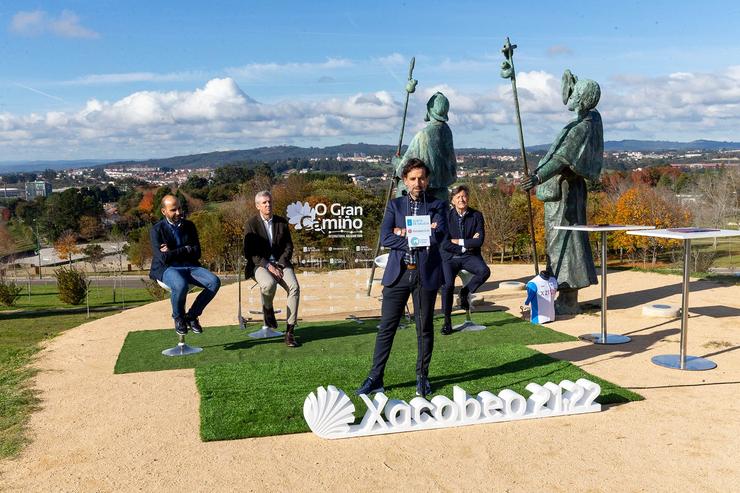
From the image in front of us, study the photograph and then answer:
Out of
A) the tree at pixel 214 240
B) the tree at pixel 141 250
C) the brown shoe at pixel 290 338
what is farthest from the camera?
the tree at pixel 141 250

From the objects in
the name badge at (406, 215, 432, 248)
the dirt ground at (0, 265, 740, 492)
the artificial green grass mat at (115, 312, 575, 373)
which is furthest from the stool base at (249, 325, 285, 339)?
the name badge at (406, 215, 432, 248)

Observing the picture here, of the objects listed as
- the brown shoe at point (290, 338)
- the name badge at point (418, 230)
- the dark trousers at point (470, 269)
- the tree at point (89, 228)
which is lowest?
the tree at point (89, 228)

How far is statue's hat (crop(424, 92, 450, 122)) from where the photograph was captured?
36.4 feet

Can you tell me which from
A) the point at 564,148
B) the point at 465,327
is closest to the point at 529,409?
the point at 465,327

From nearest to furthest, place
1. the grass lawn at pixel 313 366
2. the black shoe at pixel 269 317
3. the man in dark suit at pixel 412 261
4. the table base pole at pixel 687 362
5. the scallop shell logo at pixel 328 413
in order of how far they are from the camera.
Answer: the scallop shell logo at pixel 328 413
the man in dark suit at pixel 412 261
the grass lawn at pixel 313 366
the table base pole at pixel 687 362
the black shoe at pixel 269 317

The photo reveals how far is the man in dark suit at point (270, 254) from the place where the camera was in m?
8.67

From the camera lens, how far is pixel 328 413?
5.29m

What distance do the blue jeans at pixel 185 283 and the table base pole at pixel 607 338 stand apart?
4875 millimetres

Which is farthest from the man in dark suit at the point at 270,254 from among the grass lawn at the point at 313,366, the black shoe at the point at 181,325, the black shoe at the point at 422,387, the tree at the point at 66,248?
the tree at the point at 66,248

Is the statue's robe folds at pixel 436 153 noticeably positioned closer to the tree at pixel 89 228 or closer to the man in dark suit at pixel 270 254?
the man in dark suit at pixel 270 254

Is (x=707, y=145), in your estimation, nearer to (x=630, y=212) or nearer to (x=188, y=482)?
(x=630, y=212)

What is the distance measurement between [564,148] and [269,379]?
5.81 meters

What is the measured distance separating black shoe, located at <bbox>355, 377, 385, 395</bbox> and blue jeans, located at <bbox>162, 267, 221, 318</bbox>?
2.70m

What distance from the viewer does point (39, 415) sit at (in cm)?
612
